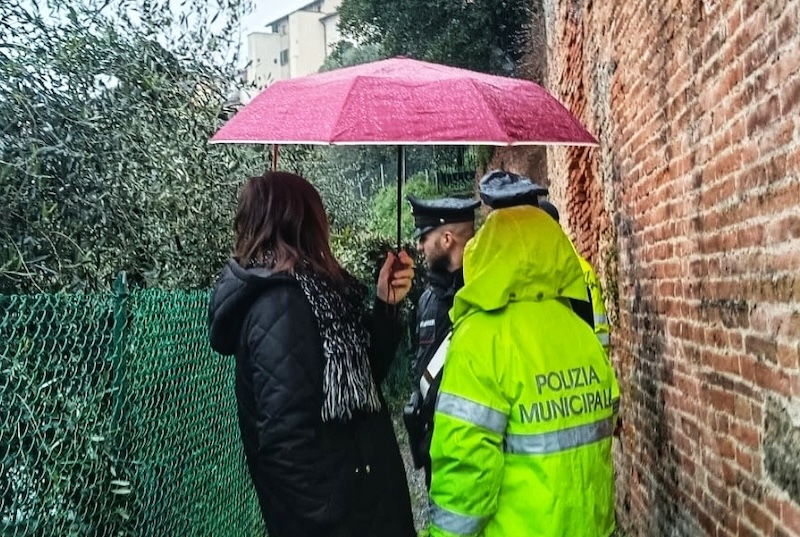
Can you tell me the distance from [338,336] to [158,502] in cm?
132

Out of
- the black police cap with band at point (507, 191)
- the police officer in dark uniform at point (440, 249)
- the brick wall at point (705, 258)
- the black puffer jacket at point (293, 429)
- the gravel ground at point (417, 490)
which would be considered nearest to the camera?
the brick wall at point (705, 258)

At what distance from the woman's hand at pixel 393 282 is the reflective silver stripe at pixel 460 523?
1.00 meters

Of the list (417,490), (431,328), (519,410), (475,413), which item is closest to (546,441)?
(519,410)

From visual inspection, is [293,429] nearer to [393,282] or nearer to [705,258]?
[393,282]

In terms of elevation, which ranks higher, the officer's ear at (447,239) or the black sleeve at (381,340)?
the officer's ear at (447,239)

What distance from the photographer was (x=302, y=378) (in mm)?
2834

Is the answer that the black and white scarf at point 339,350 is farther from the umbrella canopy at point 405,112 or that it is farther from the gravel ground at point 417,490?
the gravel ground at point 417,490

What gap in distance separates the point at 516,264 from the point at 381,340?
29.0 inches

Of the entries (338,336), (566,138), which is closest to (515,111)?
(566,138)

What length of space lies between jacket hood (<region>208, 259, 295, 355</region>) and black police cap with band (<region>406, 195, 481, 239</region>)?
224cm

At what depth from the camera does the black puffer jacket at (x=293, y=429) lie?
2.80 meters

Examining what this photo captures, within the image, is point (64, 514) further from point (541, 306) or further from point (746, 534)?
point (746, 534)

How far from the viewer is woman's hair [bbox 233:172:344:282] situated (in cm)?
306

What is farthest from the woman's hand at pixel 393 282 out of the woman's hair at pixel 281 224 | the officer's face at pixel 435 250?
the officer's face at pixel 435 250
